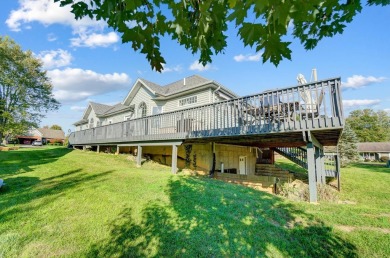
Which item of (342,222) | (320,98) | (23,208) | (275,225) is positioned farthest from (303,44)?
(23,208)

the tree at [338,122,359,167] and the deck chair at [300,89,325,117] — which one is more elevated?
the deck chair at [300,89,325,117]

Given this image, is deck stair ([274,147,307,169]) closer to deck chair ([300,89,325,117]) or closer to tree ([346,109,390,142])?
deck chair ([300,89,325,117])

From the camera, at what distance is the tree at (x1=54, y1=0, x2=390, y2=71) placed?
162cm

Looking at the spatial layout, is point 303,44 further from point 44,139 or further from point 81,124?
point 44,139

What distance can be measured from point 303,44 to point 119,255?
4955 millimetres

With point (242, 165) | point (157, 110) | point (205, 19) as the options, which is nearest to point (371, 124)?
point (242, 165)

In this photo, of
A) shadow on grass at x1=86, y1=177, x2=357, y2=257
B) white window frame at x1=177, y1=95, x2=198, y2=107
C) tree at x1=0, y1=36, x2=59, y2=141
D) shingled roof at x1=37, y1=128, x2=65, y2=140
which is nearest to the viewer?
shadow on grass at x1=86, y1=177, x2=357, y2=257

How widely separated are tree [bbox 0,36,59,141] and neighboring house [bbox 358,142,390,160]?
62.5 metres

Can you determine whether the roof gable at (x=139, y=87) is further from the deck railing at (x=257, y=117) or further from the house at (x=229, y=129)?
the deck railing at (x=257, y=117)

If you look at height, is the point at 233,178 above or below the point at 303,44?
below

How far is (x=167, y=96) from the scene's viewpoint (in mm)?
15438

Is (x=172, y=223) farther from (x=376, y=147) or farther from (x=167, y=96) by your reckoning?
(x=376, y=147)

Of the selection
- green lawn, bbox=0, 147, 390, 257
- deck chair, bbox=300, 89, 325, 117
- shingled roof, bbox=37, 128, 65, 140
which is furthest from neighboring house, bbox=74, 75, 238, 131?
shingled roof, bbox=37, 128, 65, 140

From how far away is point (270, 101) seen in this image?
7.33 metres
